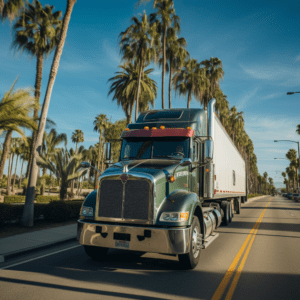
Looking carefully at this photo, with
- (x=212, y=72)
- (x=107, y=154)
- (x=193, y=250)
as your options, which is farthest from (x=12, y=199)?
(x=212, y=72)

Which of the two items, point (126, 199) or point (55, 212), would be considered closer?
point (126, 199)

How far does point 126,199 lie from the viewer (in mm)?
6293

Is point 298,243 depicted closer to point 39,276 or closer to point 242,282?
point 242,282

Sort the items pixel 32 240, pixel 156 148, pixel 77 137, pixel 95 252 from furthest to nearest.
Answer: pixel 77 137, pixel 32 240, pixel 156 148, pixel 95 252

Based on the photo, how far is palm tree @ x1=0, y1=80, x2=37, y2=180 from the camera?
1363 cm

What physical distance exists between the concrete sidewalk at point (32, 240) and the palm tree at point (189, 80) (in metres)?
26.0

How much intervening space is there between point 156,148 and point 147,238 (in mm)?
2596

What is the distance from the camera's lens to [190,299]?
486cm

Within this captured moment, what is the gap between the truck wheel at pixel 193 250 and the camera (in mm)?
6449

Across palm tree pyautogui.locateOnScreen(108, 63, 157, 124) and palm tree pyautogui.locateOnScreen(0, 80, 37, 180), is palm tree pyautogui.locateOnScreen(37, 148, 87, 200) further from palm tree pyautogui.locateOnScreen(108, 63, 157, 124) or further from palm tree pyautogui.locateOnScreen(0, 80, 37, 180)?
palm tree pyautogui.locateOnScreen(108, 63, 157, 124)

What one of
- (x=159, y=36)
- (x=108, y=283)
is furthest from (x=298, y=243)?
(x=159, y=36)

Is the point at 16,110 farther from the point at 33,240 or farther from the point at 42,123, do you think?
the point at 33,240

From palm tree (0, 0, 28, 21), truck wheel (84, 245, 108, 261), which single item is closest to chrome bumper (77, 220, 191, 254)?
truck wheel (84, 245, 108, 261)

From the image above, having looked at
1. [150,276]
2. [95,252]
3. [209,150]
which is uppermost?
[209,150]
